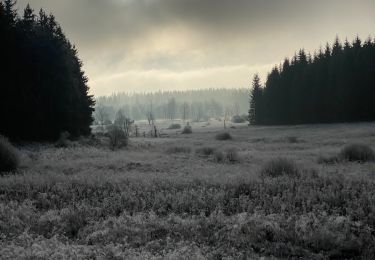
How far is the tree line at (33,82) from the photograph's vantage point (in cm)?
3425

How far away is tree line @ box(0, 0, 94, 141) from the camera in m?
34.2

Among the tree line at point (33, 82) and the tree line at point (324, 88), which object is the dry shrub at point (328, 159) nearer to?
the tree line at point (33, 82)

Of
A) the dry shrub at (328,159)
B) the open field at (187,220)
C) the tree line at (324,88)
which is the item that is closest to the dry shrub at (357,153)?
the dry shrub at (328,159)

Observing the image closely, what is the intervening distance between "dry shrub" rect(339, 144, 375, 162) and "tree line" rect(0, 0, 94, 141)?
27483 mm

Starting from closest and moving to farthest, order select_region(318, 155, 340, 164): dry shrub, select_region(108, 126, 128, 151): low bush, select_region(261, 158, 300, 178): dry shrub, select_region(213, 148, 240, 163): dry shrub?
1. select_region(261, 158, 300, 178): dry shrub
2. select_region(318, 155, 340, 164): dry shrub
3. select_region(213, 148, 240, 163): dry shrub
4. select_region(108, 126, 128, 151): low bush

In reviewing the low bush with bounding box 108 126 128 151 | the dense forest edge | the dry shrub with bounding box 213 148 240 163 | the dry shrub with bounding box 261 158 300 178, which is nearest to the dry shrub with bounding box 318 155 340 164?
the dry shrub with bounding box 213 148 240 163

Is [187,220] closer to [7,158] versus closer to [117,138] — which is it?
[7,158]

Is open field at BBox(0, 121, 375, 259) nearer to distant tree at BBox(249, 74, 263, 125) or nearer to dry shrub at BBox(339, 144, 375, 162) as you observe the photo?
dry shrub at BBox(339, 144, 375, 162)

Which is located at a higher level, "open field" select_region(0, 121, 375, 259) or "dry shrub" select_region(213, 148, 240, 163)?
"open field" select_region(0, 121, 375, 259)

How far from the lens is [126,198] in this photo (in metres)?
10.6

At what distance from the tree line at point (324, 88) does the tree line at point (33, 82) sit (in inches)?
1954

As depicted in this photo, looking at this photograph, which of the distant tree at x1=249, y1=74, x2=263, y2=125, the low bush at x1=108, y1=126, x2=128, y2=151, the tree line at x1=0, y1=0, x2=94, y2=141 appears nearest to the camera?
the tree line at x1=0, y1=0, x2=94, y2=141

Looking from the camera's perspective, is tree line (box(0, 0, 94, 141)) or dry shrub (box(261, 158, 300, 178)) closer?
dry shrub (box(261, 158, 300, 178))

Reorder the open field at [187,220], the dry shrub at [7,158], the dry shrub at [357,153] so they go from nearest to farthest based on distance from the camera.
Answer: the open field at [187,220]
the dry shrub at [7,158]
the dry shrub at [357,153]
